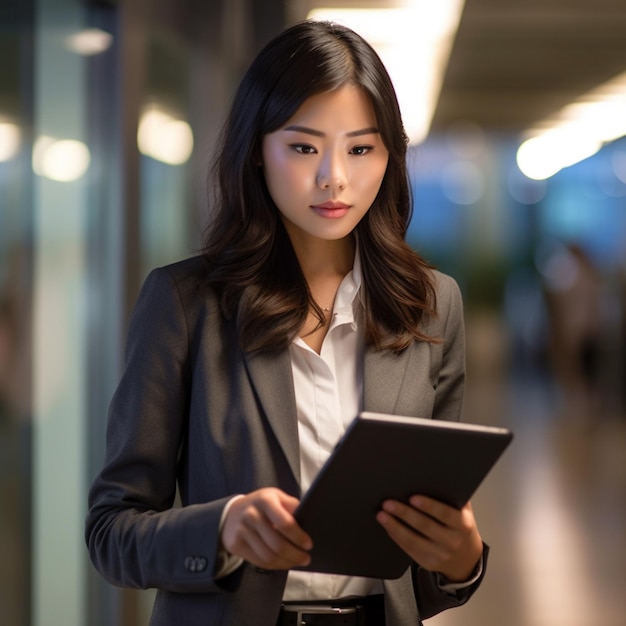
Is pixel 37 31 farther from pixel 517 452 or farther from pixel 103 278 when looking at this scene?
pixel 517 452

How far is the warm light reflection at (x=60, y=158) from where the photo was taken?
3.47 metres

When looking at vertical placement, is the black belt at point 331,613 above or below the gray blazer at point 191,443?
below

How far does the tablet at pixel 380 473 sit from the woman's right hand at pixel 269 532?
2 centimetres

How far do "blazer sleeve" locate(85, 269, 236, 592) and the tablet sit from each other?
0.65 feet

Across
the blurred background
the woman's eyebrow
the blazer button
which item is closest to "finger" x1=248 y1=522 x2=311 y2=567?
the blazer button

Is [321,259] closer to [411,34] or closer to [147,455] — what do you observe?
[147,455]

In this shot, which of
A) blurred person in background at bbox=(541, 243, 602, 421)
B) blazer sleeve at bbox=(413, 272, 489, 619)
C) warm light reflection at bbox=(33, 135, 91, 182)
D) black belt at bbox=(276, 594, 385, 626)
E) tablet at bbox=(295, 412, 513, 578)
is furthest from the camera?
blurred person in background at bbox=(541, 243, 602, 421)

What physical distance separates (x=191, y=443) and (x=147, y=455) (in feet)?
0.23

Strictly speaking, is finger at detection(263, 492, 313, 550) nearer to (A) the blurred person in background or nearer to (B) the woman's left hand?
(B) the woman's left hand

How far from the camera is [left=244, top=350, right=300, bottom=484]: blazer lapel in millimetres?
1643

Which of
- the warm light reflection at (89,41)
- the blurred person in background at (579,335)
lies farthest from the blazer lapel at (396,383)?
the blurred person in background at (579,335)

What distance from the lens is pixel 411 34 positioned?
8766 mm

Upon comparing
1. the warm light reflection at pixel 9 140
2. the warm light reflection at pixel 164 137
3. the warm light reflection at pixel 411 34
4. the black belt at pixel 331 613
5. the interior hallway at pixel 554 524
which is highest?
the warm light reflection at pixel 411 34

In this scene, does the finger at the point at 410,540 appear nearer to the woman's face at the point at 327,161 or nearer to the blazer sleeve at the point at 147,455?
the blazer sleeve at the point at 147,455
